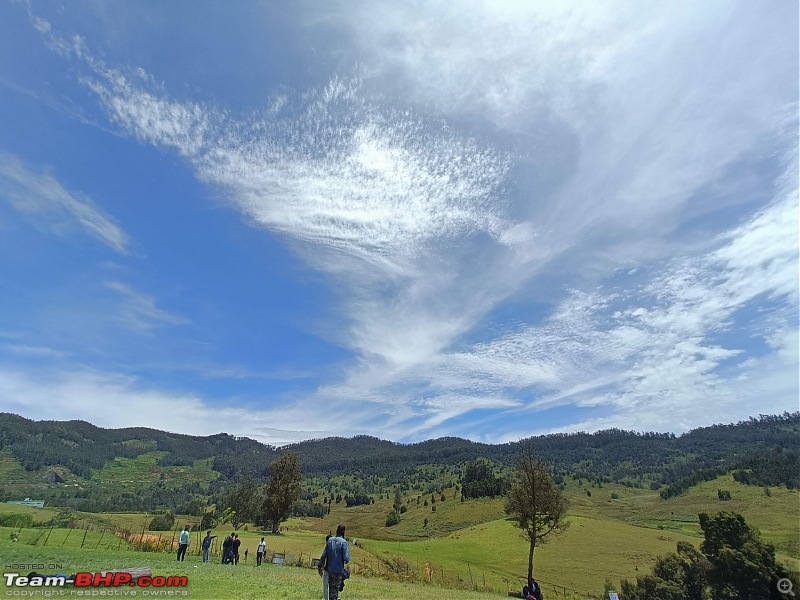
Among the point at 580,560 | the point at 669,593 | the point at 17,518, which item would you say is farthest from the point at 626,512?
the point at 17,518

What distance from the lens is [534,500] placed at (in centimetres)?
4150

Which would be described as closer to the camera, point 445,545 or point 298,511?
point 445,545

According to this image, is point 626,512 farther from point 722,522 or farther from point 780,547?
point 722,522

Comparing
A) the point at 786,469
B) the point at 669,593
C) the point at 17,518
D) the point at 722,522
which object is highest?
the point at 786,469

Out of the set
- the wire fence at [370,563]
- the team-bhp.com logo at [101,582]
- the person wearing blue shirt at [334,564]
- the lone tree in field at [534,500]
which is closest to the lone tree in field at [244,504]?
the wire fence at [370,563]

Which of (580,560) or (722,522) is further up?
(722,522)

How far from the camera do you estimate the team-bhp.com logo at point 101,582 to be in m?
14.8

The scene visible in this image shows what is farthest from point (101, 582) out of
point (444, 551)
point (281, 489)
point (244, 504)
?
point (244, 504)

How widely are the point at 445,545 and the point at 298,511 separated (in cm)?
12867

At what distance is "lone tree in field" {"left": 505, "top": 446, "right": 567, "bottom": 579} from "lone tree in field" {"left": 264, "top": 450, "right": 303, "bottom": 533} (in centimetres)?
4843

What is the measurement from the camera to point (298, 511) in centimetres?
18150

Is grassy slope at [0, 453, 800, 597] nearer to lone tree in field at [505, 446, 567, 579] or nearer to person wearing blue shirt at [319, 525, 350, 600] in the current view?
lone tree in field at [505, 446, 567, 579]

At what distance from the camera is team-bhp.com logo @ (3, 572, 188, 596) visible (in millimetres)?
14750

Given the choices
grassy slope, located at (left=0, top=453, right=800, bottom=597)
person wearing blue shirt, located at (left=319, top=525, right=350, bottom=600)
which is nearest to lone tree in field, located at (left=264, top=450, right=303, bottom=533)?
grassy slope, located at (left=0, top=453, right=800, bottom=597)
